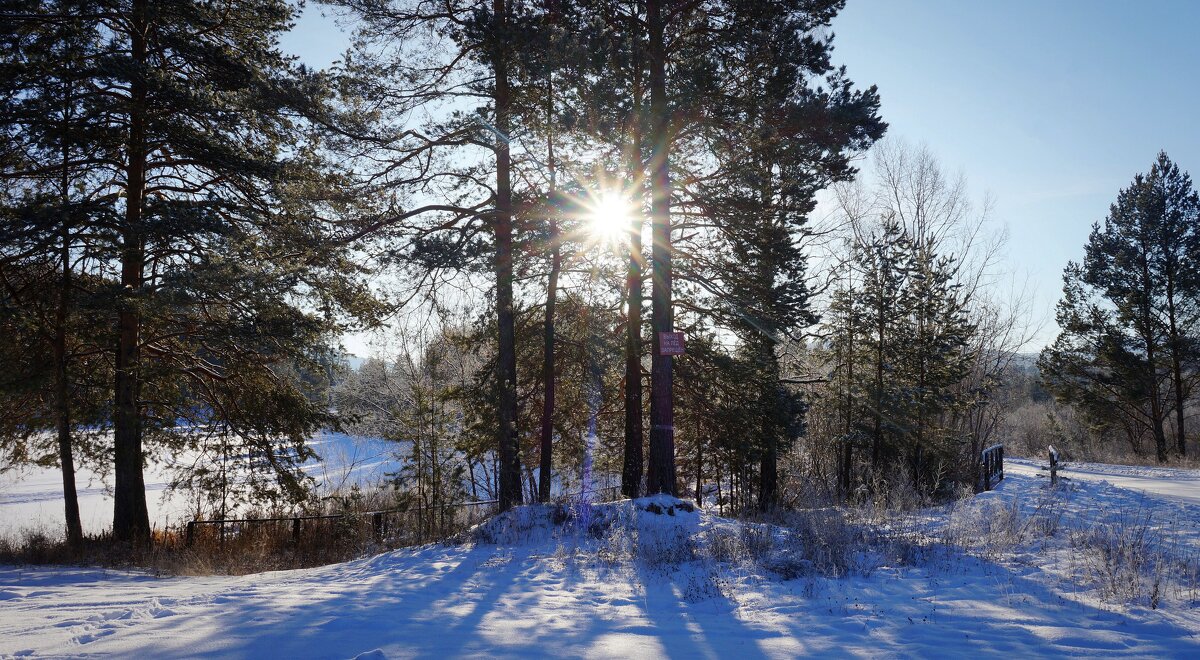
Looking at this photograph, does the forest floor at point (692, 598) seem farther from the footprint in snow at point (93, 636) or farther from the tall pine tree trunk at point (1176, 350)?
the tall pine tree trunk at point (1176, 350)

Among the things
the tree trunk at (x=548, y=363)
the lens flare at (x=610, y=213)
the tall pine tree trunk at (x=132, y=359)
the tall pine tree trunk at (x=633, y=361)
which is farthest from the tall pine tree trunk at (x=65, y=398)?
the tall pine tree trunk at (x=633, y=361)

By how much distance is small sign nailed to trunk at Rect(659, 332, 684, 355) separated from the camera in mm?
10617

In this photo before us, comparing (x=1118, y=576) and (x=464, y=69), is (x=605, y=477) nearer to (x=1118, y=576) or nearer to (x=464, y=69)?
(x=464, y=69)

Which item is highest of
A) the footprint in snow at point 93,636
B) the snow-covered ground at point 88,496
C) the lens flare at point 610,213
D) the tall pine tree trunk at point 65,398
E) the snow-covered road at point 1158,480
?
the lens flare at point 610,213

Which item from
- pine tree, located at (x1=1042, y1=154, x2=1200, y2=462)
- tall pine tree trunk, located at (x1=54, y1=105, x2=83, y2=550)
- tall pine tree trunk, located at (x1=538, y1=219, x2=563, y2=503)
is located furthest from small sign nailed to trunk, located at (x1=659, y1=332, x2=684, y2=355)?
pine tree, located at (x1=1042, y1=154, x2=1200, y2=462)

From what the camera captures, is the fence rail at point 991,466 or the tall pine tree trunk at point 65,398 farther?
the fence rail at point 991,466

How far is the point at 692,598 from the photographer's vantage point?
5473 millimetres

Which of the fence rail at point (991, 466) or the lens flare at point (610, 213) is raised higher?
the lens flare at point (610, 213)

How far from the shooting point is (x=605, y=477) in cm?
2169

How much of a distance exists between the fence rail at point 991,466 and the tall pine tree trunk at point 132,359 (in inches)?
731

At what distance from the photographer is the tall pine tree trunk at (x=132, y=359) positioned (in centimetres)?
1092

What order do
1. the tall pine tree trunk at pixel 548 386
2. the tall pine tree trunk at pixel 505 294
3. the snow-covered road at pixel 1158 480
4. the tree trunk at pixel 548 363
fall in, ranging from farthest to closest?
the tall pine tree trunk at pixel 548 386, the tree trunk at pixel 548 363, the snow-covered road at pixel 1158 480, the tall pine tree trunk at pixel 505 294

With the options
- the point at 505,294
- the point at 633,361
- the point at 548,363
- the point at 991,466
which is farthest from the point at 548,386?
the point at 991,466

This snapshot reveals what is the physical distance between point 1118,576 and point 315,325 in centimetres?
1195
